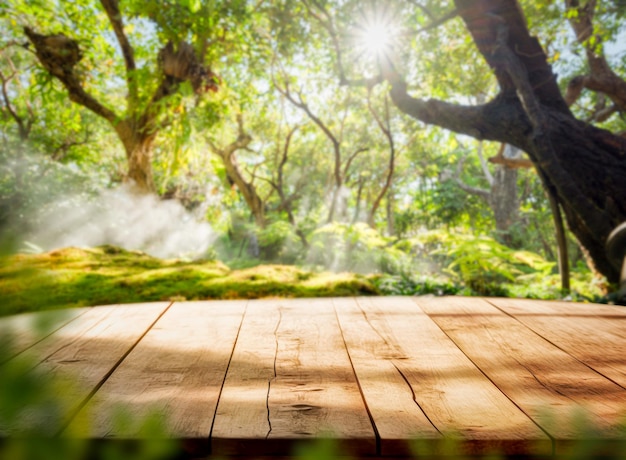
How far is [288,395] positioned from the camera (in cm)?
96

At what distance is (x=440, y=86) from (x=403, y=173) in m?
8.69

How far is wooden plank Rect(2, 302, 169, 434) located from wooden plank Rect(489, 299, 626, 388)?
154 cm

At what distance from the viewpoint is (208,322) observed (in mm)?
1663

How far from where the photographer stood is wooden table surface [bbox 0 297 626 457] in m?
0.77

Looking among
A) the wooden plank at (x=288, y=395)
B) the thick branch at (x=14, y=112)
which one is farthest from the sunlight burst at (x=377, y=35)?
the thick branch at (x=14, y=112)

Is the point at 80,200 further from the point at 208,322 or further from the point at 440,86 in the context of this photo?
the point at 208,322

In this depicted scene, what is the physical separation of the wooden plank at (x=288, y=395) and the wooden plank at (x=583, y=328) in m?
0.81

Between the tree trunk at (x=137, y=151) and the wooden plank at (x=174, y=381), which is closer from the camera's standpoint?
the wooden plank at (x=174, y=381)

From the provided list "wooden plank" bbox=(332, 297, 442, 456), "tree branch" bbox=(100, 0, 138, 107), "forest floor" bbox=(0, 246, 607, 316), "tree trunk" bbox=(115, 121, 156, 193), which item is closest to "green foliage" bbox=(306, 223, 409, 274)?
"forest floor" bbox=(0, 246, 607, 316)

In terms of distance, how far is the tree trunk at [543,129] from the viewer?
355 cm

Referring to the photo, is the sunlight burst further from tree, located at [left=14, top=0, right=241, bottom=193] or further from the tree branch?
the tree branch

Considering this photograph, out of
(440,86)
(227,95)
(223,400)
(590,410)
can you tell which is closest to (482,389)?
(590,410)

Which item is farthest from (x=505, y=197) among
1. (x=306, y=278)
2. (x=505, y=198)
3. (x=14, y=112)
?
(x=14, y=112)

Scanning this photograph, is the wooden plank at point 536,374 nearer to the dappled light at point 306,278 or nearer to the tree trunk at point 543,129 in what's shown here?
the dappled light at point 306,278
